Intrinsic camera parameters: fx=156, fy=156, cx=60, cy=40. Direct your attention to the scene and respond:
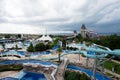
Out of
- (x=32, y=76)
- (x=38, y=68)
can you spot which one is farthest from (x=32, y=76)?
(x=38, y=68)

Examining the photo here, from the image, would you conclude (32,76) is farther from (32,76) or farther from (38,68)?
(38,68)

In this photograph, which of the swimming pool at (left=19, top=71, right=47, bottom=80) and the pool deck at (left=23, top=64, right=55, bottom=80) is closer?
the swimming pool at (left=19, top=71, right=47, bottom=80)

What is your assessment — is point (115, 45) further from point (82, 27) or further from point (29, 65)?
point (82, 27)

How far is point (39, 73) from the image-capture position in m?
20.2

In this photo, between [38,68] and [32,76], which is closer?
[32,76]

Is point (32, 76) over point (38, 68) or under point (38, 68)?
under

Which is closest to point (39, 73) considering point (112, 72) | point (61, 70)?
point (61, 70)

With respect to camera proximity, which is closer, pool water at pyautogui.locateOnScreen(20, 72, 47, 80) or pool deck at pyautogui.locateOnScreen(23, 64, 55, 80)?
pool water at pyautogui.locateOnScreen(20, 72, 47, 80)

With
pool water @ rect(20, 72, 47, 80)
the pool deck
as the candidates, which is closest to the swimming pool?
pool water @ rect(20, 72, 47, 80)

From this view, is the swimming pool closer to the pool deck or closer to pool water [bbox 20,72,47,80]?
pool water [bbox 20,72,47,80]

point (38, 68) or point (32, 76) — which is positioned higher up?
point (38, 68)

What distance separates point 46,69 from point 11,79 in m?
4.73

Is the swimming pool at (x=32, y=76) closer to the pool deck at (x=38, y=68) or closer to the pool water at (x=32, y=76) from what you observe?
the pool water at (x=32, y=76)

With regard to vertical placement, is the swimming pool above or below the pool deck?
below
